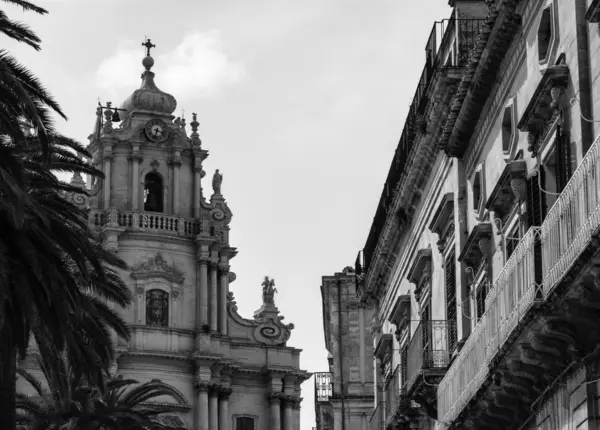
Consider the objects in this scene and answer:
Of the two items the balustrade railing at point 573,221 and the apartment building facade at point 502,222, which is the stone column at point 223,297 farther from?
the balustrade railing at point 573,221

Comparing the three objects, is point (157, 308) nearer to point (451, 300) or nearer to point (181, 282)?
point (181, 282)

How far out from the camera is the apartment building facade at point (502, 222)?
21906 millimetres

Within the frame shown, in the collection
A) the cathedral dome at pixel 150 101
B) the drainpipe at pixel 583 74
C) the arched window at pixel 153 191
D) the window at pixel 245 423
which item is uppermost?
the cathedral dome at pixel 150 101

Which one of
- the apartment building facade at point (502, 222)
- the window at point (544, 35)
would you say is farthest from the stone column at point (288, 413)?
the window at point (544, 35)

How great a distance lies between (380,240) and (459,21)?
459 inches

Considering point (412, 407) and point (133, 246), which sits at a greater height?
point (133, 246)

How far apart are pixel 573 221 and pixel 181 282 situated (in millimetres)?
63432

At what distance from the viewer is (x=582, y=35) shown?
23.7m

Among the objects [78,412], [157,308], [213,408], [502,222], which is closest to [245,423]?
[213,408]

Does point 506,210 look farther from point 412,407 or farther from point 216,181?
point 216,181

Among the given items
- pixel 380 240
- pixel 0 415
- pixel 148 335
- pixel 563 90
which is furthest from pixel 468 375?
pixel 148 335

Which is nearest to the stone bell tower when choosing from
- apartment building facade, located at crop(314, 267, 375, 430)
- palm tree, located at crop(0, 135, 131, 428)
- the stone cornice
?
apartment building facade, located at crop(314, 267, 375, 430)

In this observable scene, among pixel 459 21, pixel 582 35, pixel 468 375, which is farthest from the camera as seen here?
pixel 459 21

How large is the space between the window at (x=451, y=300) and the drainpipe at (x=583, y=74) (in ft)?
31.5
